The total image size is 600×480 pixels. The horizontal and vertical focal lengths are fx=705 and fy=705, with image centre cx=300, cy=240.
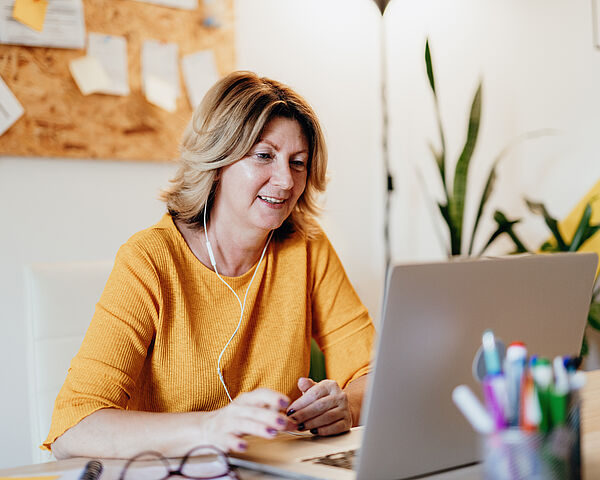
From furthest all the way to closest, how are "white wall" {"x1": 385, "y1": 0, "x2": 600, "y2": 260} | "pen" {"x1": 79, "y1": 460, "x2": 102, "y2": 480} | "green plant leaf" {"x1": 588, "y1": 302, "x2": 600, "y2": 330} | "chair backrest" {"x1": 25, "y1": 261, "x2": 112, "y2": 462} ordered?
"white wall" {"x1": 385, "y1": 0, "x2": 600, "y2": 260} < "green plant leaf" {"x1": 588, "y1": 302, "x2": 600, "y2": 330} < "chair backrest" {"x1": 25, "y1": 261, "x2": 112, "y2": 462} < "pen" {"x1": 79, "y1": 460, "x2": 102, "y2": 480}

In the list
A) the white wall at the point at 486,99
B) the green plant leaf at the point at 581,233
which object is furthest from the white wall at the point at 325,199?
the green plant leaf at the point at 581,233

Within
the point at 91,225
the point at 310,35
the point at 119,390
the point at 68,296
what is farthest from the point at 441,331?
the point at 310,35

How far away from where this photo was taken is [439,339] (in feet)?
2.55

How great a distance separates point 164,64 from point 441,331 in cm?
173

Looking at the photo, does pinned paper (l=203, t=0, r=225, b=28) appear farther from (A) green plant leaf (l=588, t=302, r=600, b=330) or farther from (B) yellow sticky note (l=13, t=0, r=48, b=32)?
(A) green plant leaf (l=588, t=302, r=600, b=330)

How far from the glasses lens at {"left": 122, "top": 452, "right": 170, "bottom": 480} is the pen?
33 millimetres

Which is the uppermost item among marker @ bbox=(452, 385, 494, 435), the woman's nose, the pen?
the woman's nose

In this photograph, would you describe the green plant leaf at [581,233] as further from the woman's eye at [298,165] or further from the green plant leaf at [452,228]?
the woman's eye at [298,165]

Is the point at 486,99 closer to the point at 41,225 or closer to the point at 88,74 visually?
the point at 88,74

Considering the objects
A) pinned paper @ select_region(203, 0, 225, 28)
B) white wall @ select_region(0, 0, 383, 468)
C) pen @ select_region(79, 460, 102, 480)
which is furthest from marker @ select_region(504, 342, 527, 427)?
pinned paper @ select_region(203, 0, 225, 28)

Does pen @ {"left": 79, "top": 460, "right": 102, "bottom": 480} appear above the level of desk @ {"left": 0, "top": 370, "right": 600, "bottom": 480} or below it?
above

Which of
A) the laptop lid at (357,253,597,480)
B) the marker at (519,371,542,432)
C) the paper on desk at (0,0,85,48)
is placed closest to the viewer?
the marker at (519,371,542,432)

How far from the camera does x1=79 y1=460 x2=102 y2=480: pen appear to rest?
0.86 meters

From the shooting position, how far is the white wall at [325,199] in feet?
6.72
